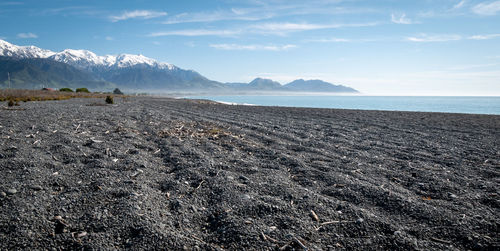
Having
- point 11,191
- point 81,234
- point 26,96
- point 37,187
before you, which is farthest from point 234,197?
point 26,96

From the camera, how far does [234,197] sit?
4.23 metres

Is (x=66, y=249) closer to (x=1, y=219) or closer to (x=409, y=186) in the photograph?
(x=1, y=219)

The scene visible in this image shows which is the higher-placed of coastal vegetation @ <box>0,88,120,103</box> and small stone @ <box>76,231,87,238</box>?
coastal vegetation @ <box>0,88,120,103</box>

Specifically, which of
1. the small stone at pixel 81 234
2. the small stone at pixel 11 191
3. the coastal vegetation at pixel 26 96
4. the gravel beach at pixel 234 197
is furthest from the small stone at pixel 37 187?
the coastal vegetation at pixel 26 96

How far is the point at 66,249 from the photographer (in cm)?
286

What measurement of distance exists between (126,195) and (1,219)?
54.4 inches

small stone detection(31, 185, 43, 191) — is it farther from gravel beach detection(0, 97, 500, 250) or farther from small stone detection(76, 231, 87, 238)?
small stone detection(76, 231, 87, 238)

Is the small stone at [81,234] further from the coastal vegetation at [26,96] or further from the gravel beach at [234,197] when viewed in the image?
the coastal vegetation at [26,96]

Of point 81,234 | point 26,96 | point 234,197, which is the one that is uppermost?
point 26,96

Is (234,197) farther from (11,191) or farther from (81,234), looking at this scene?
(11,191)

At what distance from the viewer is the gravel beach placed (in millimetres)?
3141

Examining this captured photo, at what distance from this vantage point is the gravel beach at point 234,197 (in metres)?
3.14

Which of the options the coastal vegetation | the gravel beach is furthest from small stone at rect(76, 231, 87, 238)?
the coastal vegetation

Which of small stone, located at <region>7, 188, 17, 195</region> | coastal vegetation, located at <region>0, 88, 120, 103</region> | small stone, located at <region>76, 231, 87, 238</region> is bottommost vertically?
small stone, located at <region>76, 231, 87, 238</region>
